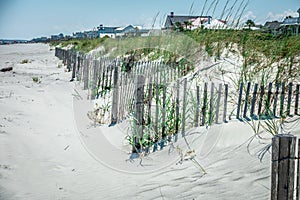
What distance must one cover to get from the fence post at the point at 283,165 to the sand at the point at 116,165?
0.79m

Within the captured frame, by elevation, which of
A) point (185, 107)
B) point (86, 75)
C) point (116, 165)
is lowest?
point (116, 165)

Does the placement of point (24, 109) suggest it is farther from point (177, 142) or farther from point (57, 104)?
point (177, 142)

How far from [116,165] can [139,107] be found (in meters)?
0.86

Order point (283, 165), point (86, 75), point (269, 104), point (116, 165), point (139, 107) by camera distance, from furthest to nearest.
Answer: point (86, 75) → point (269, 104) → point (139, 107) → point (116, 165) → point (283, 165)

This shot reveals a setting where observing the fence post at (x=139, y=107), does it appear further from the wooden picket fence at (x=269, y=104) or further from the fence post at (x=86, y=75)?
the fence post at (x=86, y=75)

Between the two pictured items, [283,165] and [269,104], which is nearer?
[283,165]

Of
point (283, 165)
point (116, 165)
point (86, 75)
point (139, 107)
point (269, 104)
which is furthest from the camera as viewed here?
point (86, 75)

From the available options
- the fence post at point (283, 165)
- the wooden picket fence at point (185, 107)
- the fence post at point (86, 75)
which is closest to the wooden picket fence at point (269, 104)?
the wooden picket fence at point (185, 107)

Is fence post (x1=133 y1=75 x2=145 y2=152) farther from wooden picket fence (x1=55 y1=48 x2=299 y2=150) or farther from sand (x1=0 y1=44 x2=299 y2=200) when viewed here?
sand (x1=0 y1=44 x2=299 y2=200)

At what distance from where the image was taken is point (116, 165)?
4.02m

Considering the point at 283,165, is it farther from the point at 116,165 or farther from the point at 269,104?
the point at 269,104

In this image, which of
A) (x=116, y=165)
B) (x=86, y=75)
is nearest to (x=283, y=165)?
(x=116, y=165)

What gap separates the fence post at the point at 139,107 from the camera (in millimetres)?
4270

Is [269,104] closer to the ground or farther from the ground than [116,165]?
farther from the ground
